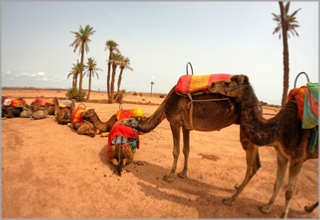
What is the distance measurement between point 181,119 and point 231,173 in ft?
7.67

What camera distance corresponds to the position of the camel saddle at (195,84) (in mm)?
4387

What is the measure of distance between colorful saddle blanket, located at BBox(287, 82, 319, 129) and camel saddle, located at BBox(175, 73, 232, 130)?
140 centimetres

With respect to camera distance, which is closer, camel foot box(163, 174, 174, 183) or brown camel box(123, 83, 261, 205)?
brown camel box(123, 83, 261, 205)

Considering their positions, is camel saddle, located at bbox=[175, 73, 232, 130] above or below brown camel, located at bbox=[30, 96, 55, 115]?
above

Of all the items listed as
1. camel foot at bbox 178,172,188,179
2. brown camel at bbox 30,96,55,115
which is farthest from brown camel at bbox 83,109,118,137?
brown camel at bbox 30,96,55,115

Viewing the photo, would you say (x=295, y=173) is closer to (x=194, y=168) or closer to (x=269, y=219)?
(x=269, y=219)

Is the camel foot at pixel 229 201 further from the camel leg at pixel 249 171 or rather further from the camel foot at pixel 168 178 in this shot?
the camel foot at pixel 168 178

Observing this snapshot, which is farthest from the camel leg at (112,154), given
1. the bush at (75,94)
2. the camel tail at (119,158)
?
the bush at (75,94)

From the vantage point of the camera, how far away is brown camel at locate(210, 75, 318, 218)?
3.43m

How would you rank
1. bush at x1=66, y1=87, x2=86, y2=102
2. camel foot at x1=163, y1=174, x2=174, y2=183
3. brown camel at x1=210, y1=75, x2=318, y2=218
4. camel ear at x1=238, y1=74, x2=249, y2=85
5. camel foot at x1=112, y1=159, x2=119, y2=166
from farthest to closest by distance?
bush at x1=66, y1=87, x2=86, y2=102, camel foot at x1=112, y1=159, x2=119, y2=166, camel foot at x1=163, y1=174, x2=174, y2=183, camel ear at x1=238, y1=74, x2=249, y2=85, brown camel at x1=210, y1=75, x2=318, y2=218

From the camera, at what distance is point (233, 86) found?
3.91 m

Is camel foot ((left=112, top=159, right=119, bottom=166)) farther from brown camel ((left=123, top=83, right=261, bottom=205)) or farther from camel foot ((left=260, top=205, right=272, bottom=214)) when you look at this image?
camel foot ((left=260, top=205, right=272, bottom=214))

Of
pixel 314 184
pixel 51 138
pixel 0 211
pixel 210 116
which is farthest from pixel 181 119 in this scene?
pixel 51 138

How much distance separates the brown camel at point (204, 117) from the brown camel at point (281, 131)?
13.3 inches
